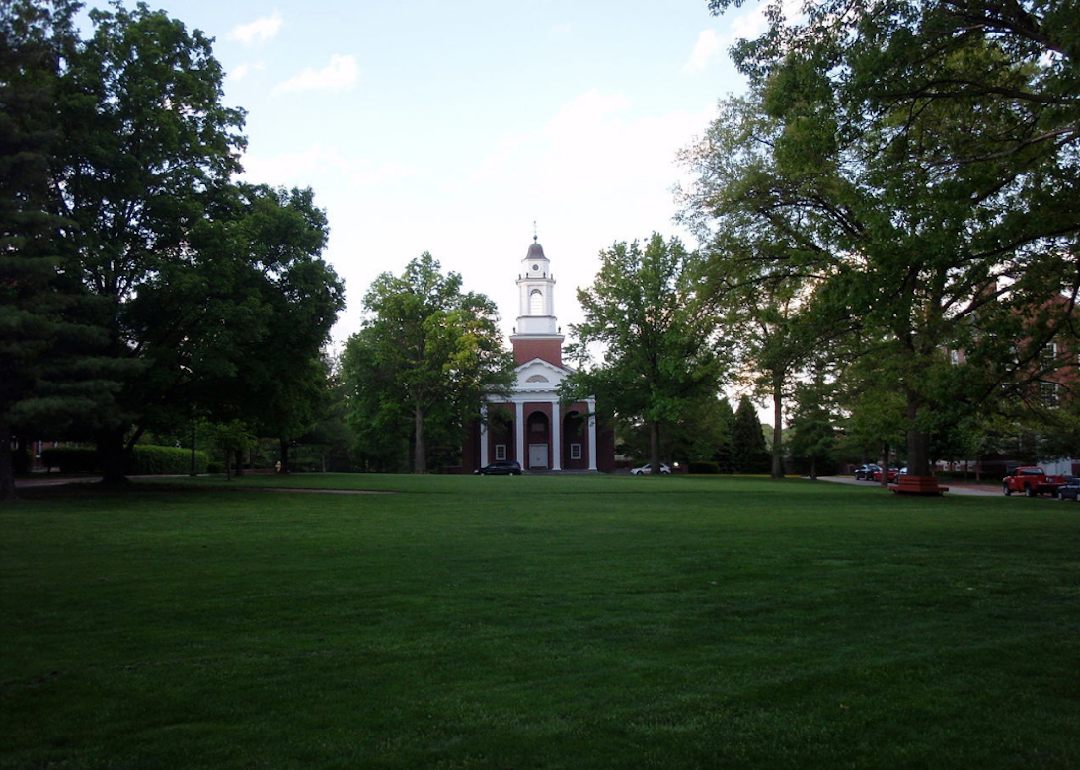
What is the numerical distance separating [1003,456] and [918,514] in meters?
44.2

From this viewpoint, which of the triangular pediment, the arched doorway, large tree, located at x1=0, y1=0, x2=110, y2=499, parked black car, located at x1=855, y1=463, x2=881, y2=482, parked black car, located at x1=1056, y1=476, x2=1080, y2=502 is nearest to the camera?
large tree, located at x1=0, y1=0, x2=110, y2=499

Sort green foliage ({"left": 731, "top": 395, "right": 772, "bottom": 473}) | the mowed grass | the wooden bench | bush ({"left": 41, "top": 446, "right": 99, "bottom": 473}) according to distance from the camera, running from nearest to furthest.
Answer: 1. the mowed grass
2. the wooden bench
3. bush ({"left": 41, "top": 446, "right": 99, "bottom": 473})
4. green foliage ({"left": 731, "top": 395, "right": 772, "bottom": 473})

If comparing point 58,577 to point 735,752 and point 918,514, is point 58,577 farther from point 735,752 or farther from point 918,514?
point 918,514

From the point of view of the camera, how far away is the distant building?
7250 centimetres

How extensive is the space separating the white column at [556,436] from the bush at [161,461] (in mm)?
27407

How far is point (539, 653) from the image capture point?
6500 mm

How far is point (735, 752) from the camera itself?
4.54 m

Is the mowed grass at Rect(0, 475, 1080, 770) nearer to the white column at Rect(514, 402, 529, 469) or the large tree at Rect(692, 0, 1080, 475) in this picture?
the large tree at Rect(692, 0, 1080, 475)

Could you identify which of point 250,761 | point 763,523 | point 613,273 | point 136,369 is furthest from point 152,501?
point 613,273

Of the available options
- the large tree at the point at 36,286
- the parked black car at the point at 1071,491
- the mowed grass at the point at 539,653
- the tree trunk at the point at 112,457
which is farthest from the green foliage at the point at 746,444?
the mowed grass at the point at 539,653

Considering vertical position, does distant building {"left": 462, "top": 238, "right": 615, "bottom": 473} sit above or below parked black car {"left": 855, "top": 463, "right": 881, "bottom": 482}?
above

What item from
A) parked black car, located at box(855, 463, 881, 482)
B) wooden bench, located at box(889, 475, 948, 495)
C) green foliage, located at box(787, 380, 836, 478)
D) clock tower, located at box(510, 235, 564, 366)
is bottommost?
parked black car, located at box(855, 463, 881, 482)

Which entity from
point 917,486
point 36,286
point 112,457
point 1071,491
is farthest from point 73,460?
point 1071,491

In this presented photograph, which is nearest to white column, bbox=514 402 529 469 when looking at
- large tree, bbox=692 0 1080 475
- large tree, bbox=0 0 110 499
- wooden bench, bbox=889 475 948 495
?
wooden bench, bbox=889 475 948 495
